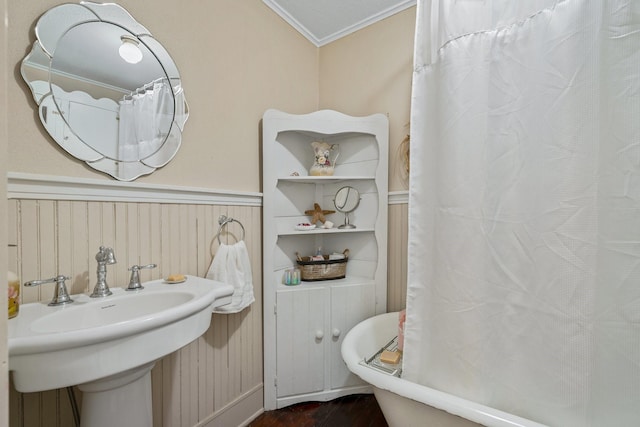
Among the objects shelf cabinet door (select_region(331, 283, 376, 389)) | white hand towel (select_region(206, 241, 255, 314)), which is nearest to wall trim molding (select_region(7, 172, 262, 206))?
white hand towel (select_region(206, 241, 255, 314))

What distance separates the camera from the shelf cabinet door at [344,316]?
1.72m

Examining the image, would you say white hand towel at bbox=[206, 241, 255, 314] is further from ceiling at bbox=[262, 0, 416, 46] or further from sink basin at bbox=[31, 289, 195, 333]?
ceiling at bbox=[262, 0, 416, 46]

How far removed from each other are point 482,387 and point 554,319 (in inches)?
13.0

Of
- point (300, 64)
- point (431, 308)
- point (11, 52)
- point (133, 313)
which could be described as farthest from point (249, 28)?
point (431, 308)

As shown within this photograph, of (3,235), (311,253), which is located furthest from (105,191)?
(311,253)

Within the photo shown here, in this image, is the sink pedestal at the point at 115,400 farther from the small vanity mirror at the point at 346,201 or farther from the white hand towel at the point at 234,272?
the small vanity mirror at the point at 346,201

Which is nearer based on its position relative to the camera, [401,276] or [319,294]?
[319,294]

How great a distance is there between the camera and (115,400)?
0.85 meters

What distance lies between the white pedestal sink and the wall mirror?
1.66 feet

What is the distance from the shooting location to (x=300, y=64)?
6.83ft

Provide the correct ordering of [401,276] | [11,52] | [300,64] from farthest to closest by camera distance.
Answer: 1. [300,64]
2. [401,276]
3. [11,52]

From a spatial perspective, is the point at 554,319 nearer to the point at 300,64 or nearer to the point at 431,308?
the point at 431,308

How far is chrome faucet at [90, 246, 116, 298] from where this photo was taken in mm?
962

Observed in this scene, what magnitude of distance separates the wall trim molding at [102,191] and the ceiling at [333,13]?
4.48ft
